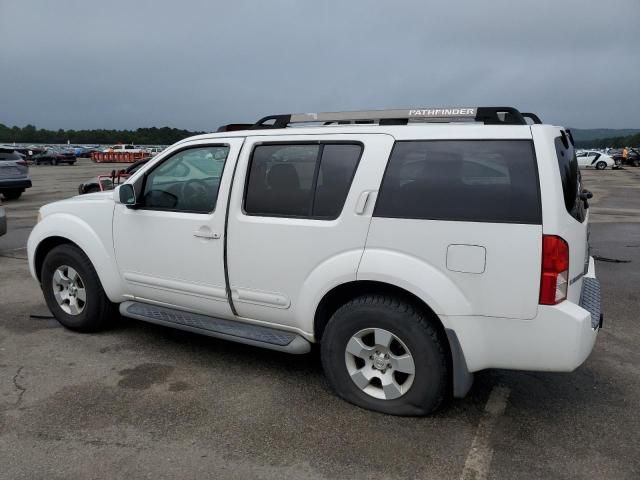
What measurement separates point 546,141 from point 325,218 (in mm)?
1329

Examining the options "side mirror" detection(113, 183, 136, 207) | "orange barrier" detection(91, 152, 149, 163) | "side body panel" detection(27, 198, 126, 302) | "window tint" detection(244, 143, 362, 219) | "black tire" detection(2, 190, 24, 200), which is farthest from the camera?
"orange barrier" detection(91, 152, 149, 163)

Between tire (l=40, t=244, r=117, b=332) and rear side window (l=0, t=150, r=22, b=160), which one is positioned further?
rear side window (l=0, t=150, r=22, b=160)

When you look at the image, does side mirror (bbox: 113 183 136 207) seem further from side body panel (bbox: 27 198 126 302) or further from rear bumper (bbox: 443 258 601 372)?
rear bumper (bbox: 443 258 601 372)

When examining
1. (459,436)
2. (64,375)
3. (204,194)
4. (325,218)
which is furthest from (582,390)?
(64,375)

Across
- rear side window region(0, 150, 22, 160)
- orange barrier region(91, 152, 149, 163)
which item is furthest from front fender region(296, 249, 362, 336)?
orange barrier region(91, 152, 149, 163)

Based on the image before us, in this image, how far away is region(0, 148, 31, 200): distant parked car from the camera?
15867 mm

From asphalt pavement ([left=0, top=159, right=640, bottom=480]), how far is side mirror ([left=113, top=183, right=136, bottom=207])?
1195 mm

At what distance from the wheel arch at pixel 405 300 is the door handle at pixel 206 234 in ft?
2.91

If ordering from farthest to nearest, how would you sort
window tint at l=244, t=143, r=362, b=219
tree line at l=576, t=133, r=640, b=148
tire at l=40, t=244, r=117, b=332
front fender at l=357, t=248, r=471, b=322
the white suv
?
1. tree line at l=576, t=133, r=640, b=148
2. tire at l=40, t=244, r=117, b=332
3. window tint at l=244, t=143, r=362, b=219
4. front fender at l=357, t=248, r=471, b=322
5. the white suv

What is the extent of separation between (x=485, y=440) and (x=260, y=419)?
131 centimetres

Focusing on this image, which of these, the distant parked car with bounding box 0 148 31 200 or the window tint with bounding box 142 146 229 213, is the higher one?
the window tint with bounding box 142 146 229 213

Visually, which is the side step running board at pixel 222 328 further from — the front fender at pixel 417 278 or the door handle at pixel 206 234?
the front fender at pixel 417 278

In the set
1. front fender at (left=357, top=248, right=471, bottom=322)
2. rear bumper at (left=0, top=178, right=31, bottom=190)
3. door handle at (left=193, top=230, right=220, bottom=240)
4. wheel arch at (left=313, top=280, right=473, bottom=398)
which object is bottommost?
rear bumper at (left=0, top=178, right=31, bottom=190)

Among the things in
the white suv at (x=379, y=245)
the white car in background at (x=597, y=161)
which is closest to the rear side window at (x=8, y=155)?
the white suv at (x=379, y=245)
